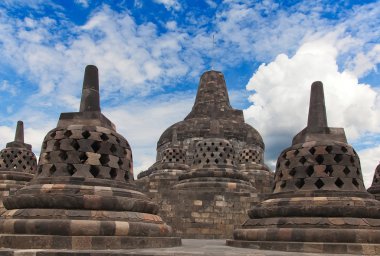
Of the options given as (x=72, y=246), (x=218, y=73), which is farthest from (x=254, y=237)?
(x=218, y=73)

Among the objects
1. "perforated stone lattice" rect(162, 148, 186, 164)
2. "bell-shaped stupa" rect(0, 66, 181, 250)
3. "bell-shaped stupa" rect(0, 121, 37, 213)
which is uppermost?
"perforated stone lattice" rect(162, 148, 186, 164)

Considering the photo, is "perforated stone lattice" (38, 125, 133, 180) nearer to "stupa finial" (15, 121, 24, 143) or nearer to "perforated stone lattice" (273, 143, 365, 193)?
"perforated stone lattice" (273, 143, 365, 193)

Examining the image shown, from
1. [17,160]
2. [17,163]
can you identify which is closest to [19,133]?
[17,160]

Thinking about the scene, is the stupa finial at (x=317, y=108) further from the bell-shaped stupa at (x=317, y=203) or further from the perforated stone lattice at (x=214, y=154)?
the perforated stone lattice at (x=214, y=154)

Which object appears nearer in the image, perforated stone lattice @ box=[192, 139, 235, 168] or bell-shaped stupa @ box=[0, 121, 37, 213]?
bell-shaped stupa @ box=[0, 121, 37, 213]

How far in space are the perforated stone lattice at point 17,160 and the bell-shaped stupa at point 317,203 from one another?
40.5 feet

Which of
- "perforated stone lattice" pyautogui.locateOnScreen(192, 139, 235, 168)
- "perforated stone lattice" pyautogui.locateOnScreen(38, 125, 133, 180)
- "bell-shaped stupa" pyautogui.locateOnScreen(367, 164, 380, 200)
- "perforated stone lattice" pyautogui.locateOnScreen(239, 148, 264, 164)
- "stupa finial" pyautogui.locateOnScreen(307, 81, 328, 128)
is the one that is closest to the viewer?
"perforated stone lattice" pyautogui.locateOnScreen(38, 125, 133, 180)

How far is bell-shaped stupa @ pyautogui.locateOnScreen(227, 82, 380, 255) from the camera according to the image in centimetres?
694

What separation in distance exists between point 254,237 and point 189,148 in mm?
19667

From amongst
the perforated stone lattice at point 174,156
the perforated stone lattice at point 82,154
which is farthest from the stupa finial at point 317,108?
the perforated stone lattice at point 174,156

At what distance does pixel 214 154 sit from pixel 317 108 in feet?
28.7

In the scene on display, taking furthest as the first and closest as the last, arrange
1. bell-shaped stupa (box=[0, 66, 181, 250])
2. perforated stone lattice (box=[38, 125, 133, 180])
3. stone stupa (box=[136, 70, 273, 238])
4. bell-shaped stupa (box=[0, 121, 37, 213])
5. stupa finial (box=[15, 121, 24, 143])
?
1. stupa finial (box=[15, 121, 24, 143])
2. bell-shaped stupa (box=[0, 121, 37, 213])
3. stone stupa (box=[136, 70, 273, 238])
4. perforated stone lattice (box=[38, 125, 133, 180])
5. bell-shaped stupa (box=[0, 66, 181, 250])

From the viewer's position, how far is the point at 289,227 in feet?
24.4

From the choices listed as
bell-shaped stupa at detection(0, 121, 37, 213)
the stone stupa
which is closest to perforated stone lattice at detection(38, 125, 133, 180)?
the stone stupa
